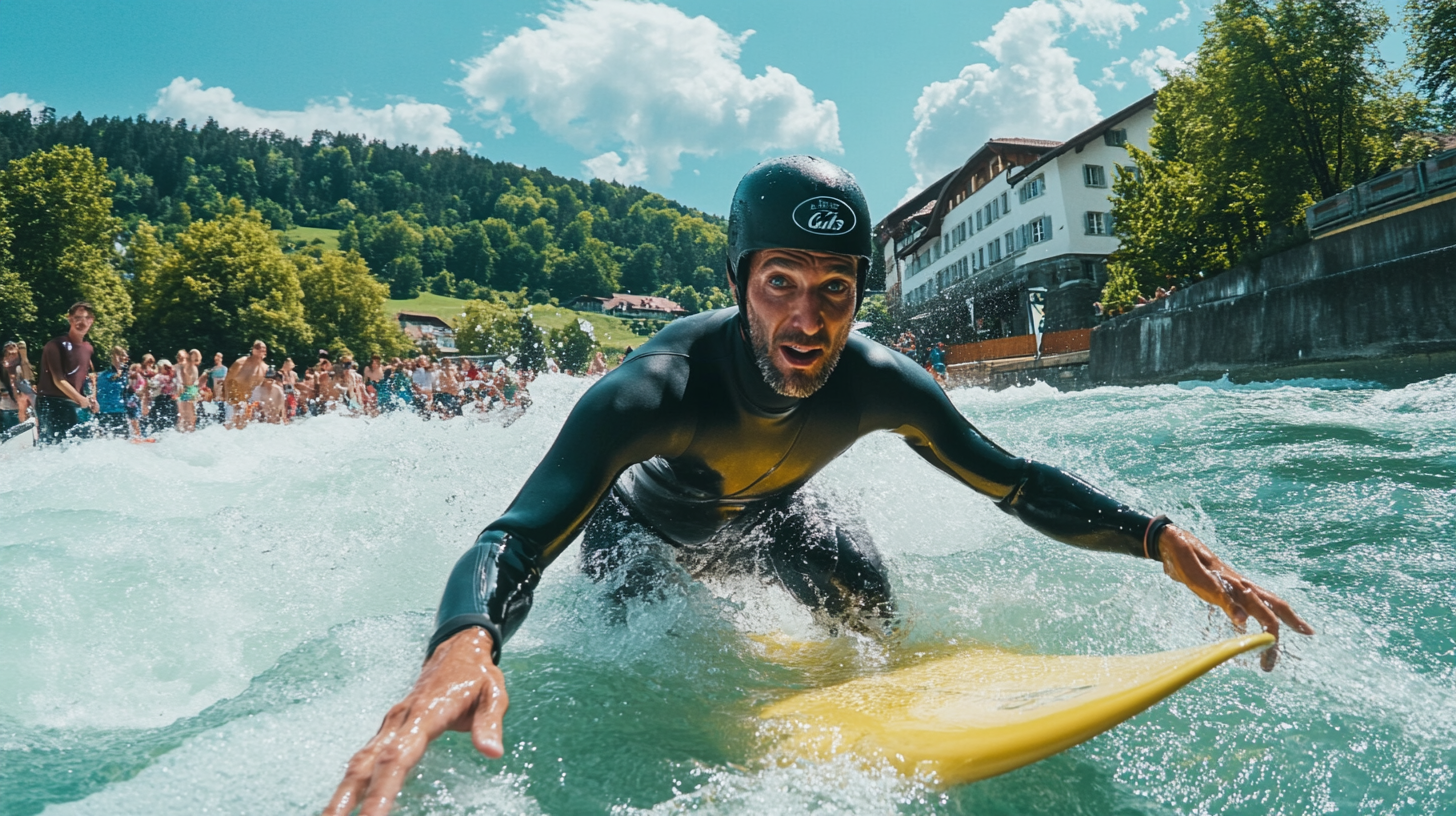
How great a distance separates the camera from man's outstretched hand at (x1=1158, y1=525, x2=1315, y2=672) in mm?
2295

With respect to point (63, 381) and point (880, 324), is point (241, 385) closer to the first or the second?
point (63, 381)

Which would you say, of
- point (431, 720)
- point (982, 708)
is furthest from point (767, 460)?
point (431, 720)

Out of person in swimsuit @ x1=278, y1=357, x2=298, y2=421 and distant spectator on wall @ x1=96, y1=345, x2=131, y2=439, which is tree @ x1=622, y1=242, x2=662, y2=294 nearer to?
person in swimsuit @ x1=278, y1=357, x2=298, y2=421

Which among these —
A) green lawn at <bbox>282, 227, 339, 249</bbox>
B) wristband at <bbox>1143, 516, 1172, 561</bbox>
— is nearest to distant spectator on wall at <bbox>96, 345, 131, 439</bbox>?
wristband at <bbox>1143, 516, 1172, 561</bbox>

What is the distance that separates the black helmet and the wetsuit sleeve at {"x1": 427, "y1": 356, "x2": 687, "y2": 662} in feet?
1.51

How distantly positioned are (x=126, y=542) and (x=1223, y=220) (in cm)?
3049

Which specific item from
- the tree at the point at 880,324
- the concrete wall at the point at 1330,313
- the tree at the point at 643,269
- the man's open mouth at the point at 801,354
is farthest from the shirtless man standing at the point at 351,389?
the tree at the point at 643,269

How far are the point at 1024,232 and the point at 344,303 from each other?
55.0 metres

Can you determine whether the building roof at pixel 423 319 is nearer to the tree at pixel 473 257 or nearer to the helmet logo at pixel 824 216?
the tree at pixel 473 257

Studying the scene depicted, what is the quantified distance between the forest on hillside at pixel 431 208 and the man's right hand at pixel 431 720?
409ft

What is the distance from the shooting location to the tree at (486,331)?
353ft

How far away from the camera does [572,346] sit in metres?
114

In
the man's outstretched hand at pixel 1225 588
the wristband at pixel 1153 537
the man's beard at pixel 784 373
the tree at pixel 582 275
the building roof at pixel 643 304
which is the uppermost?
the tree at pixel 582 275

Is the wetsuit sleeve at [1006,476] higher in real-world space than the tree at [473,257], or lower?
lower
